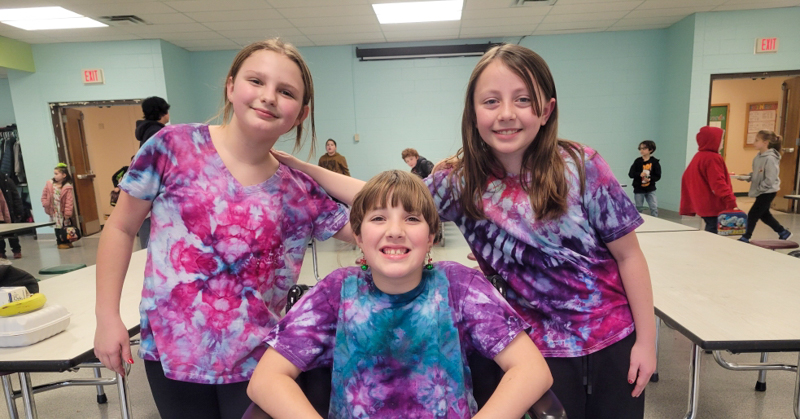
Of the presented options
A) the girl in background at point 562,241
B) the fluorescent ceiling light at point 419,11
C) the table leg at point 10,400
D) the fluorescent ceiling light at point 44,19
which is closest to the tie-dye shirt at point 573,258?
the girl in background at point 562,241

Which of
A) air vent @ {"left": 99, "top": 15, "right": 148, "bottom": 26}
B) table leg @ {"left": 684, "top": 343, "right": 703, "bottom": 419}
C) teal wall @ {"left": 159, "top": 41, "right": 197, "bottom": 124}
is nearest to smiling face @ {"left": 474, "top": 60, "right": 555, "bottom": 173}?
table leg @ {"left": 684, "top": 343, "right": 703, "bottom": 419}

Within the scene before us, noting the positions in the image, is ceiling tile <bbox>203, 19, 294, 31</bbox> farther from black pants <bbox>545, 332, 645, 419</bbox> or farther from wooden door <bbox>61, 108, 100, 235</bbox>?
black pants <bbox>545, 332, 645, 419</bbox>

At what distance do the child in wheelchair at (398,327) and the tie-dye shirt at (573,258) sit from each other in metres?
0.11

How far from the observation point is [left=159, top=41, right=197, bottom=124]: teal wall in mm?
6938

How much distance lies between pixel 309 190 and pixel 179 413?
610 millimetres

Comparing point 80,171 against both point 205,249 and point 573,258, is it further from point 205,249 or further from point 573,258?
point 573,258

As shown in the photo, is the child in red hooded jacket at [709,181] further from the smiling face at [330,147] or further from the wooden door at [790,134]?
the smiling face at [330,147]

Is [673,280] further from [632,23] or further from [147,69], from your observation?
[147,69]

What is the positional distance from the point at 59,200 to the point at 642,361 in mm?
7850

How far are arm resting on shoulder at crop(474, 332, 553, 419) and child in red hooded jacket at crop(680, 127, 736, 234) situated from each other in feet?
13.0

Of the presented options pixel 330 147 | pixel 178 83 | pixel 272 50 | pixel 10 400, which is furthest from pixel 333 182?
pixel 178 83

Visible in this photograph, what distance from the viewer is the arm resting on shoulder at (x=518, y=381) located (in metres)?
0.91

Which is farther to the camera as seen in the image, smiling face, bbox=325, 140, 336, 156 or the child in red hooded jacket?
smiling face, bbox=325, 140, 336, 156

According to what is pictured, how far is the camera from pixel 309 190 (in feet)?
3.84
